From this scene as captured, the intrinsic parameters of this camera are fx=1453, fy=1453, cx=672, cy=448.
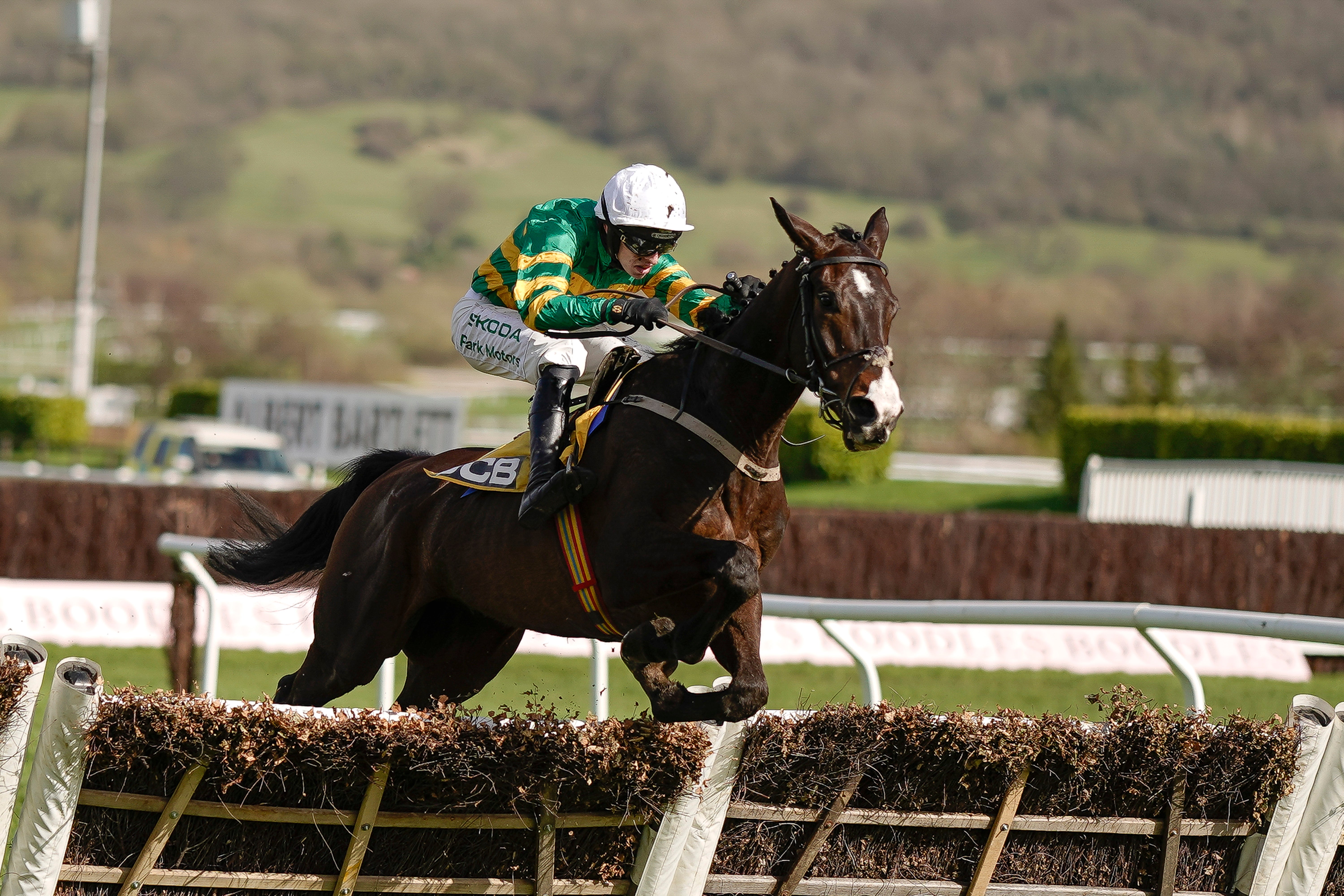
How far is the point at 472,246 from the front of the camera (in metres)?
85.5

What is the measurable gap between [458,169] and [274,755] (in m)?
99.5

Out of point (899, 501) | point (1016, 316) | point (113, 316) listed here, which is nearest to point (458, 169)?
point (113, 316)

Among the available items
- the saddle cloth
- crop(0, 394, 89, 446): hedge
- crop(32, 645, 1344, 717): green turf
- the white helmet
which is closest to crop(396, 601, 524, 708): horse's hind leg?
the saddle cloth

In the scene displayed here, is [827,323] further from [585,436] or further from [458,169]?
[458,169]

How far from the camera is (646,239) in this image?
164 inches

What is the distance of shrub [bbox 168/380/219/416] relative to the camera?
35000 millimetres

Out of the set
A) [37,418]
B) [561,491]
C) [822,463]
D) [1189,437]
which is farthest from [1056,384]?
[561,491]

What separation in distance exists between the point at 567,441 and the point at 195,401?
33.2 meters

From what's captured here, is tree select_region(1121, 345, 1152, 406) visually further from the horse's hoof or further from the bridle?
the horse's hoof

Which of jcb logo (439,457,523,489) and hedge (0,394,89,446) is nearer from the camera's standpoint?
jcb logo (439,457,523,489)

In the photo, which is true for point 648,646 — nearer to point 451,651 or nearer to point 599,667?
point 451,651

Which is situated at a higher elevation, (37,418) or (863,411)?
(863,411)

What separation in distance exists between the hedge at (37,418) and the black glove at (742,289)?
34112 mm

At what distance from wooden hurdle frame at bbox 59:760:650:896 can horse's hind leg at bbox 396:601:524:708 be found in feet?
4.58
